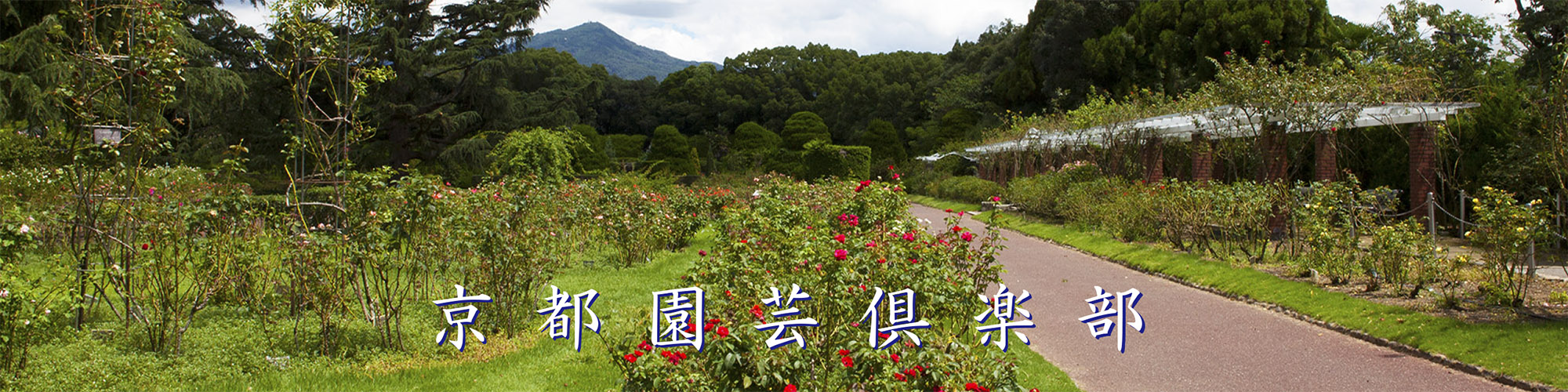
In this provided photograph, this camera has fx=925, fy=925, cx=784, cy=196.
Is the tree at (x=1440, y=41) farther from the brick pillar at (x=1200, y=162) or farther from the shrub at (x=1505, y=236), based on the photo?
the shrub at (x=1505, y=236)

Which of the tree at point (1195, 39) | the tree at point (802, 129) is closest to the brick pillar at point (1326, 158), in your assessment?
the tree at point (1195, 39)

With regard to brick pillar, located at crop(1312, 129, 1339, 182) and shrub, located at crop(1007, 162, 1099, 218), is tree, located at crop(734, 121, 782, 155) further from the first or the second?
brick pillar, located at crop(1312, 129, 1339, 182)

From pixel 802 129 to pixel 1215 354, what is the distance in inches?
1580

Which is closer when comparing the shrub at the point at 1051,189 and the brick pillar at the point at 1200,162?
the brick pillar at the point at 1200,162

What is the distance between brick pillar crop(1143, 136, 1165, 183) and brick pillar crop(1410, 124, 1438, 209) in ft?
16.1

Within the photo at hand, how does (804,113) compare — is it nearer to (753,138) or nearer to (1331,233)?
(753,138)

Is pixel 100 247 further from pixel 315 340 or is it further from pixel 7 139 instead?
pixel 7 139

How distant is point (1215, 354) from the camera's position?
586 cm

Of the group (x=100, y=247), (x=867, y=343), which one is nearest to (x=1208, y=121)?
(x=867, y=343)

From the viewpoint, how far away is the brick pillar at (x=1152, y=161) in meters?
17.5

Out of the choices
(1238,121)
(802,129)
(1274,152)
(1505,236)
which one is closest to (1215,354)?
(1505,236)

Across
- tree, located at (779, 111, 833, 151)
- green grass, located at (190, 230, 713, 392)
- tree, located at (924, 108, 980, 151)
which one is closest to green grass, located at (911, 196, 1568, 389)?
green grass, located at (190, 230, 713, 392)

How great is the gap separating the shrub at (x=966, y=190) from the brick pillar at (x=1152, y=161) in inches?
135

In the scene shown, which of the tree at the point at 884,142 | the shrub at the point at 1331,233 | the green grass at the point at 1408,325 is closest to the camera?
the green grass at the point at 1408,325
